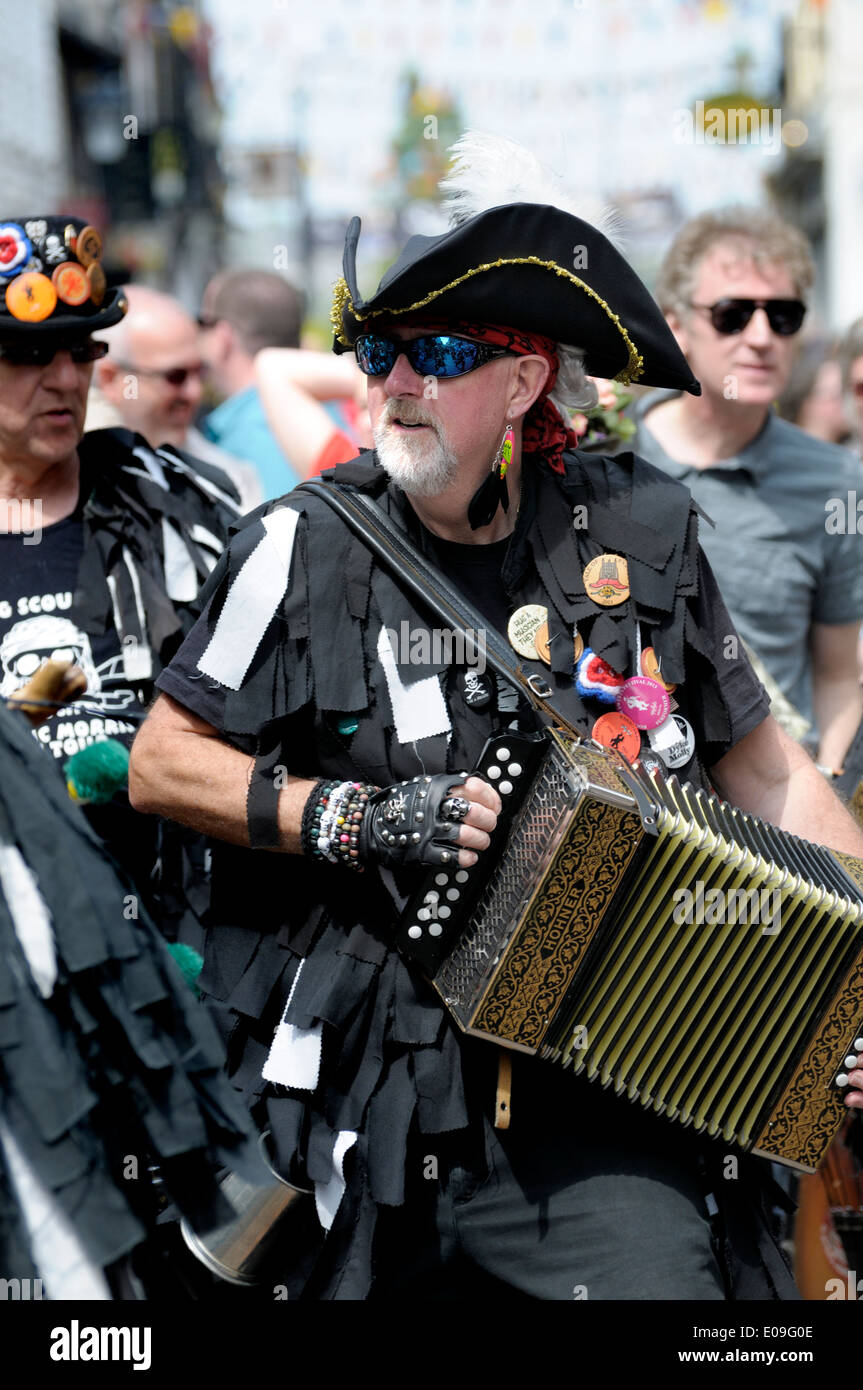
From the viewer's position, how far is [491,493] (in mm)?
3287

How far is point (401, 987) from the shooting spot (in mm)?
3088

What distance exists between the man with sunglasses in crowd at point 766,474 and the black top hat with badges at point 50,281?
1.84 m

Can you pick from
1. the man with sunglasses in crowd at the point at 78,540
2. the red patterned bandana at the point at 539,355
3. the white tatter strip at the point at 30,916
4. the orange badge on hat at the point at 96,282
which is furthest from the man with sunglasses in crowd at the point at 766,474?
the white tatter strip at the point at 30,916

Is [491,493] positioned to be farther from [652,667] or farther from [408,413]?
[652,667]

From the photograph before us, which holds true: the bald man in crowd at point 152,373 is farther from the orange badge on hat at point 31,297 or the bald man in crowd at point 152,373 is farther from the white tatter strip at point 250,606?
the white tatter strip at point 250,606

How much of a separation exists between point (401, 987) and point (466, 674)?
0.60 meters

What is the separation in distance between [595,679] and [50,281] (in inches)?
71.6

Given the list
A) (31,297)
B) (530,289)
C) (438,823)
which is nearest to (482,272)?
(530,289)

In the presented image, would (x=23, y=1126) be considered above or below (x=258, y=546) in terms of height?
below

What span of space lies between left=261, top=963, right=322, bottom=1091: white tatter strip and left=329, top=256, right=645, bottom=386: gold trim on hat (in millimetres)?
1359
